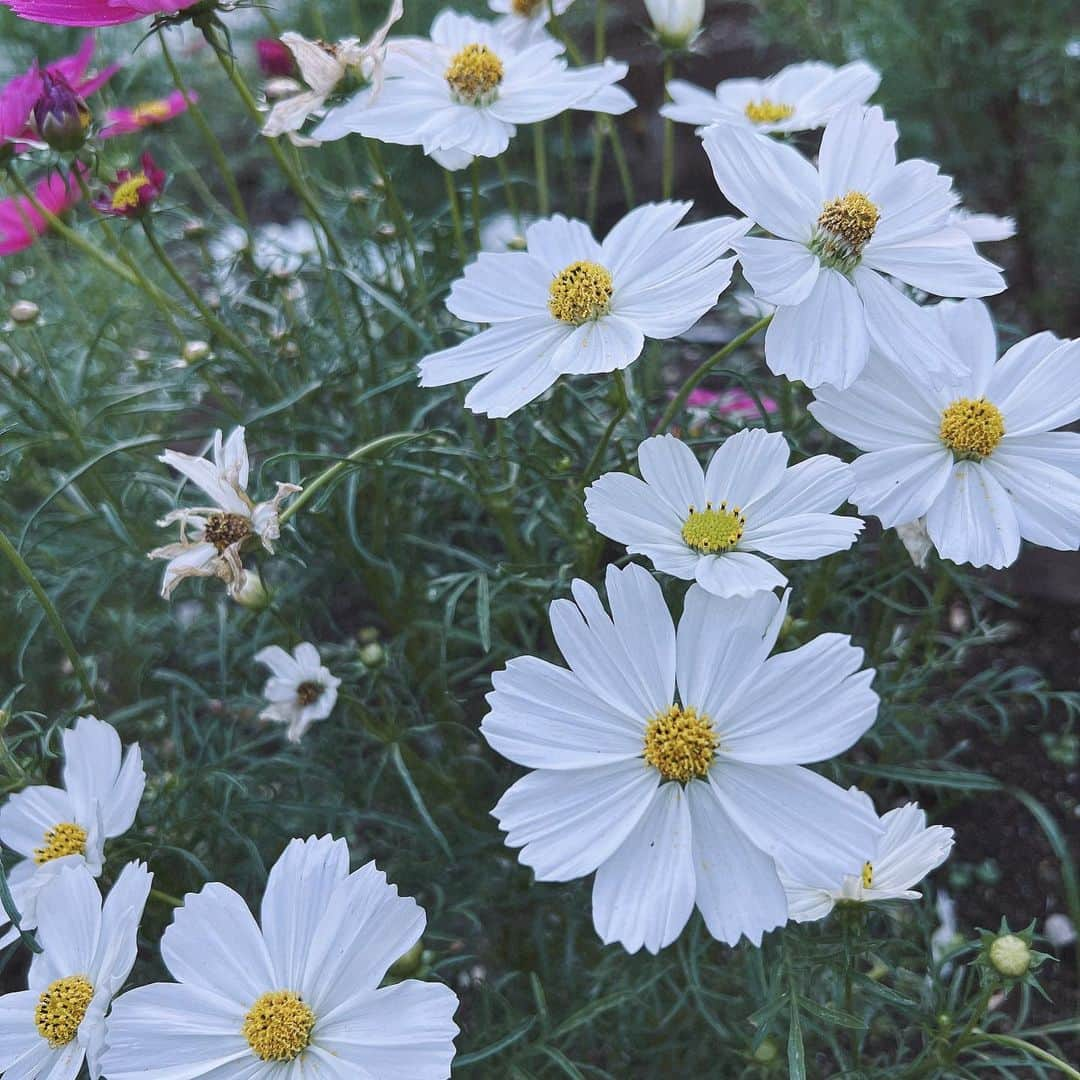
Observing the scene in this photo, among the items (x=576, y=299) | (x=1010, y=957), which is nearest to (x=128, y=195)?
(x=576, y=299)

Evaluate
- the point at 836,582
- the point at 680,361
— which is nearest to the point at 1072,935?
the point at 836,582

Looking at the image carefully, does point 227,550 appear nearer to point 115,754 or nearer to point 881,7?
point 115,754

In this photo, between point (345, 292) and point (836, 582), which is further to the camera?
point (345, 292)

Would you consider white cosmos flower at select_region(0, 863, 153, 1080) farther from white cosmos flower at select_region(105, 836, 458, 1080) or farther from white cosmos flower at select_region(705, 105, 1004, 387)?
white cosmos flower at select_region(705, 105, 1004, 387)

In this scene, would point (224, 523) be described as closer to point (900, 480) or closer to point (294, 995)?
point (294, 995)

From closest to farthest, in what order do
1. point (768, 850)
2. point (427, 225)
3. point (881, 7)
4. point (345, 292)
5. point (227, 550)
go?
1. point (768, 850)
2. point (227, 550)
3. point (427, 225)
4. point (345, 292)
5. point (881, 7)

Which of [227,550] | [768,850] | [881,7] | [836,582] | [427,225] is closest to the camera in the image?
[768,850]

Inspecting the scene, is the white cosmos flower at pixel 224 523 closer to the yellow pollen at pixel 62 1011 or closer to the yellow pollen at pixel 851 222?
the yellow pollen at pixel 62 1011
